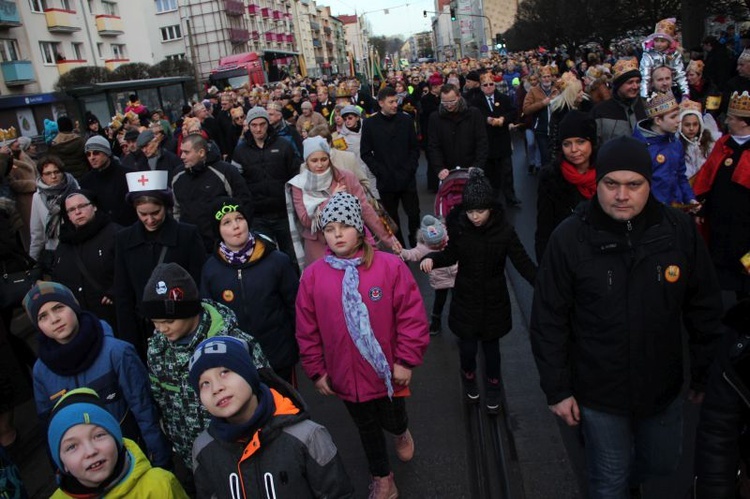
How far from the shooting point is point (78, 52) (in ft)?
133

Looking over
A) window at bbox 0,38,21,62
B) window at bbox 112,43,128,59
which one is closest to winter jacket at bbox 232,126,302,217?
window at bbox 0,38,21,62

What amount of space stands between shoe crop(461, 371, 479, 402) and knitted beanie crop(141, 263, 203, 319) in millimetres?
2195

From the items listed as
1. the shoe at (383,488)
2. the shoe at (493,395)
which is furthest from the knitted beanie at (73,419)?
the shoe at (493,395)

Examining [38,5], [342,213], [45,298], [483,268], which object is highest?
[38,5]

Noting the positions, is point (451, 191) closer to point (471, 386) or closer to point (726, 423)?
point (471, 386)

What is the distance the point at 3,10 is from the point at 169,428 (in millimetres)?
36328

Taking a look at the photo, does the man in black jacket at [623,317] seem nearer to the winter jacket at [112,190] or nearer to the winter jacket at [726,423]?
the winter jacket at [726,423]

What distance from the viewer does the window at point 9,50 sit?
109ft

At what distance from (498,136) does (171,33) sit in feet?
192

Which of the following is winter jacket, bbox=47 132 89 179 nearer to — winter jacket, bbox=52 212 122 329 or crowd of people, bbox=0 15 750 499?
crowd of people, bbox=0 15 750 499

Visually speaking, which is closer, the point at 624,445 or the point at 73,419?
the point at 73,419

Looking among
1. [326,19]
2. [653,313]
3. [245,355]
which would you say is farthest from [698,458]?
[326,19]

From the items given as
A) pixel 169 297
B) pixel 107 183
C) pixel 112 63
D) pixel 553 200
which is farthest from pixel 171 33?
pixel 169 297

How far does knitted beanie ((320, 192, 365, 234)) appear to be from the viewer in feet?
11.1
